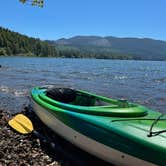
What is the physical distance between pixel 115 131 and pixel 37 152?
3.38 m

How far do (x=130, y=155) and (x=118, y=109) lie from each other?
2129 millimetres

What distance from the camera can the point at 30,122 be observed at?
1473cm

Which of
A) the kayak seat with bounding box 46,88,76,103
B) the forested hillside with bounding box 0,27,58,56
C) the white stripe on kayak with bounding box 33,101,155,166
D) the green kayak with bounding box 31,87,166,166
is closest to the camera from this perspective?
the green kayak with bounding box 31,87,166,166

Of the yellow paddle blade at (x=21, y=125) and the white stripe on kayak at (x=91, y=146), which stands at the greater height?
the white stripe on kayak at (x=91, y=146)

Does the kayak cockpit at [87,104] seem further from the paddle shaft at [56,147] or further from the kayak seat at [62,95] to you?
the paddle shaft at [56,147]

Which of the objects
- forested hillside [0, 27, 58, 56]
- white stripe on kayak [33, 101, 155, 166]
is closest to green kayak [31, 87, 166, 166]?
white stripe on kayak [33, 101, 155, 166]

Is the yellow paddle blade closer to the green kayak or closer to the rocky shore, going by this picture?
the rocky shore

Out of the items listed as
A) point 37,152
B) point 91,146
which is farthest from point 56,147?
point 91,146

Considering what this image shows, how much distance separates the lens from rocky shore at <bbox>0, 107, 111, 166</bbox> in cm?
1082

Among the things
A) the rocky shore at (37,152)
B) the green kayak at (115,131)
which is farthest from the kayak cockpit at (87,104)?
the rocky shore at (37,152)

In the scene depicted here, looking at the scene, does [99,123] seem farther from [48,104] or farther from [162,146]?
[48,104]

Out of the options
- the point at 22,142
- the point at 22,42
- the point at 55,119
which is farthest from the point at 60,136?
the point at 22,42

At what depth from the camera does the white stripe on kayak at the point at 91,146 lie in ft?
30.3

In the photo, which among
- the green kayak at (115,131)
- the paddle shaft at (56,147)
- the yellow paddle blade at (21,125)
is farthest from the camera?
the yellow paddle blade at (21,125)
